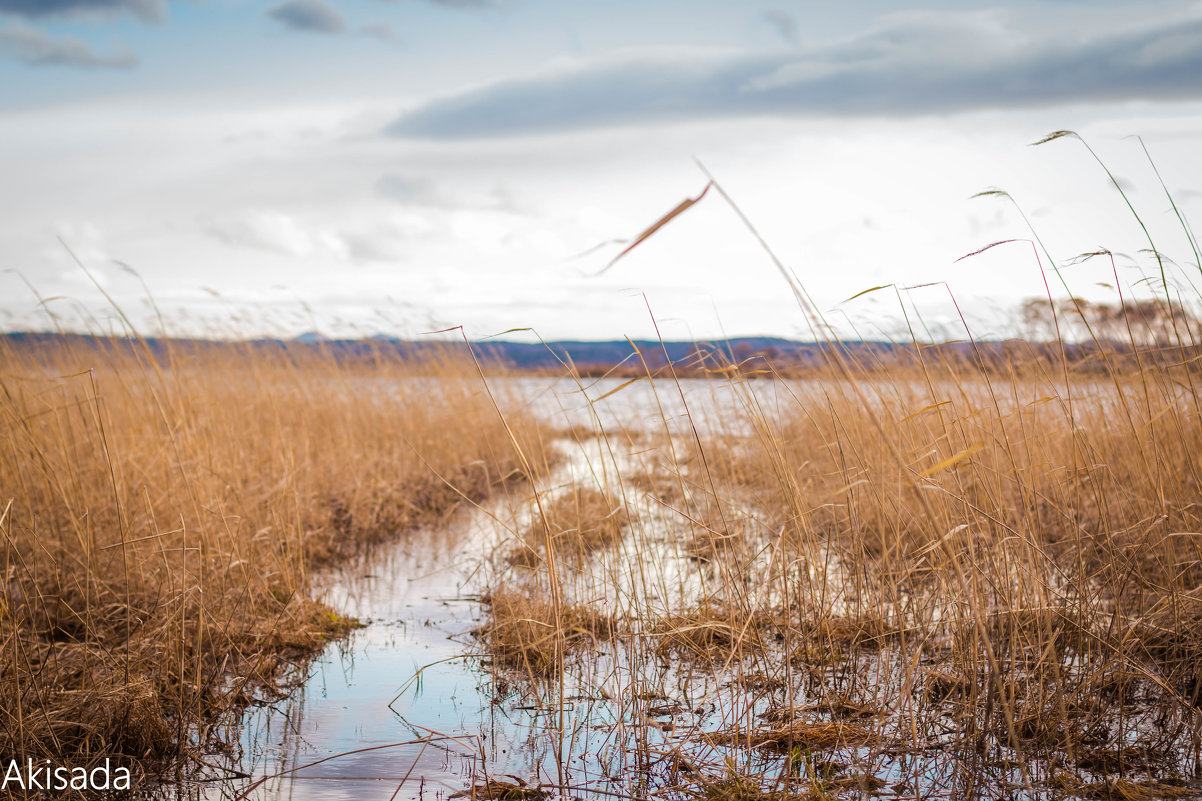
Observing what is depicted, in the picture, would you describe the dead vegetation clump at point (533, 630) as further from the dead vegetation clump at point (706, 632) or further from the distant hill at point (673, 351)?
the distant hill at point (673, 351)

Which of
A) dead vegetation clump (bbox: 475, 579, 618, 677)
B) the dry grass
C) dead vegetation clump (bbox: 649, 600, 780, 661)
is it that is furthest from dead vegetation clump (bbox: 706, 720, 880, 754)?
the dry grass

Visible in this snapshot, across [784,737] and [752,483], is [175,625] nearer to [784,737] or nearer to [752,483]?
[784,737]

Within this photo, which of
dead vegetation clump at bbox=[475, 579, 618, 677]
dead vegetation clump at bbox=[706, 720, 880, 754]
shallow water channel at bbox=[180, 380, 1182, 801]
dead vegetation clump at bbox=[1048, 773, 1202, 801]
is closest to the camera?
dead vegetation clump at bbox=[1048, 773, 1202, 801]

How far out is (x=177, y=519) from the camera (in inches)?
130

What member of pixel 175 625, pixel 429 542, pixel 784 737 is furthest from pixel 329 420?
pixel 784 737

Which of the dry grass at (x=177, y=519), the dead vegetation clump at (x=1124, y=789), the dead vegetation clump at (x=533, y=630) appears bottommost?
the dead vegetation clump at (x=1124, y=789)

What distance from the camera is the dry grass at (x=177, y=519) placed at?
2.03 m

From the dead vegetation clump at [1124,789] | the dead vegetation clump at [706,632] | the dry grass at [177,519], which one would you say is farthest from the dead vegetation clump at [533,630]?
the dead vegetation clump at [1124,789]

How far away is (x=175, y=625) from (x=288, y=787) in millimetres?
773

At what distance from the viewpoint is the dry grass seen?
2.03 metres

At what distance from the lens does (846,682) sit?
8.18ft

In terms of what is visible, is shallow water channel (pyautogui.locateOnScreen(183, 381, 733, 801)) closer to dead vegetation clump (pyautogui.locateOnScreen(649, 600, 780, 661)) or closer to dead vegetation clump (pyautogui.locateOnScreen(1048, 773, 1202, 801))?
dead vegetation clump (pyautogui.locateOnScreen(649, 600, 780, 661))

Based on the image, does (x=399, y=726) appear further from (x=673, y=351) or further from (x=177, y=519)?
(x=673, y=351)

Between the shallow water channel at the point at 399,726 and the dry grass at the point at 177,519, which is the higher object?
the dry grass at the point at 177,519
